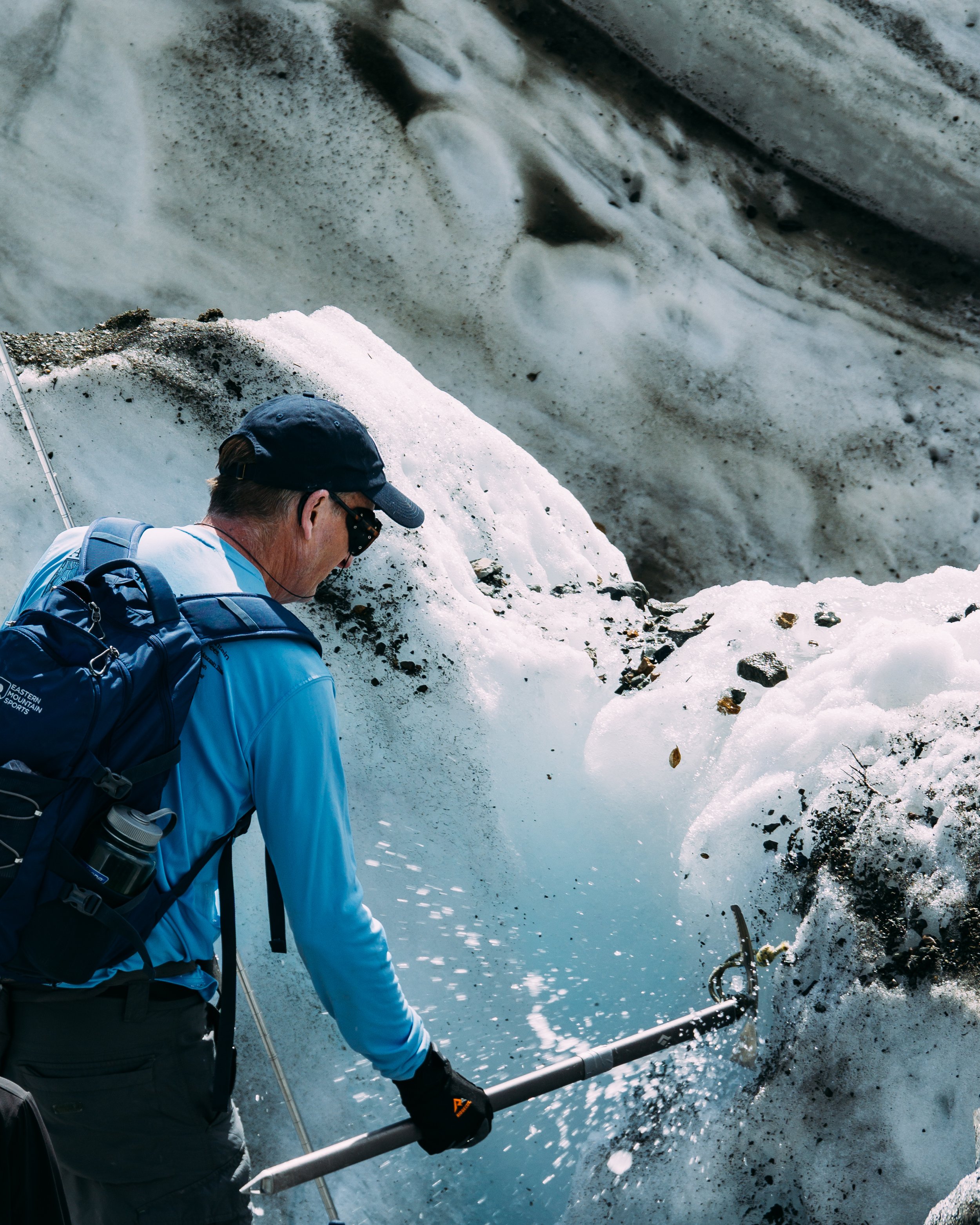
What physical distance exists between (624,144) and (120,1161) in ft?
19.9

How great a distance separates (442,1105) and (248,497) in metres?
1.28

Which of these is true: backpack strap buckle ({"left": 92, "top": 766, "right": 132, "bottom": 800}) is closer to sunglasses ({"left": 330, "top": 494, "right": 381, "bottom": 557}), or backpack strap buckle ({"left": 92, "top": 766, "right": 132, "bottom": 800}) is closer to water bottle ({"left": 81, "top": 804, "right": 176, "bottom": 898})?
water bottle ({"left": 81, "top": 804, "right": 176, "bottom": 898})

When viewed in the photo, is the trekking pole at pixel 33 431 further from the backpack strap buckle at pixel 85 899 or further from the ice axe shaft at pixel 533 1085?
the ice axe shaft at pixel 533 1085

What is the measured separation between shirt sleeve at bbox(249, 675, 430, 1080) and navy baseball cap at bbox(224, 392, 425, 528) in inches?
16.6

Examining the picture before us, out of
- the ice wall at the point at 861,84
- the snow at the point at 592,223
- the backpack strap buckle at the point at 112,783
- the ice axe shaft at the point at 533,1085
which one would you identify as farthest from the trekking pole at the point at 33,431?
the ice wall at the point at 861,84

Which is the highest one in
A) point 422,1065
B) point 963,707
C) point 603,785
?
point 963,707


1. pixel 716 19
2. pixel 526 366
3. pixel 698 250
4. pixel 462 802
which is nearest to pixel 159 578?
pixel 462 802

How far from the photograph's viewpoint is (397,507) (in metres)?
2.23

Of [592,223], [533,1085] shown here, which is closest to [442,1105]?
[533,1085]

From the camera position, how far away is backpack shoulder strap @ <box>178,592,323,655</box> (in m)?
1.72

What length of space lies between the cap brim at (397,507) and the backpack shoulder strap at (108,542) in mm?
486

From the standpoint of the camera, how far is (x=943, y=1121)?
243 centimetres

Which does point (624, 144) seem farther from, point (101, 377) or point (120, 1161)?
point (120, 1161)

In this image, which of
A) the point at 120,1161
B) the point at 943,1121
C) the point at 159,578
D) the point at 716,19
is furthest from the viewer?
the point at 716,19
